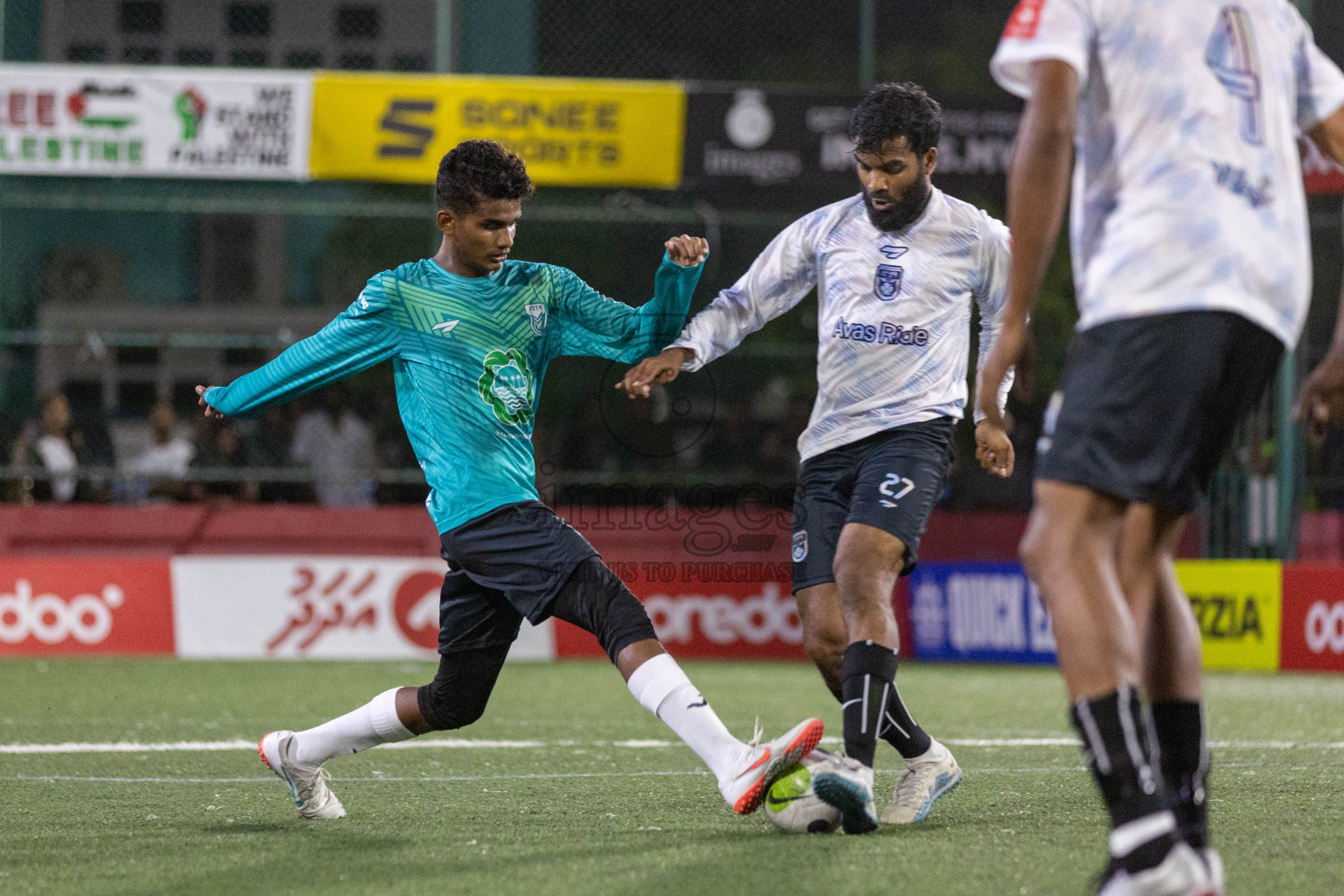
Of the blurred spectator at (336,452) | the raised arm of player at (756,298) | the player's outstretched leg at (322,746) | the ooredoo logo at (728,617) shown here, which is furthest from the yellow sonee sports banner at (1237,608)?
the player's outstretched leg at (322,746)

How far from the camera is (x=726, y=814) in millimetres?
4746

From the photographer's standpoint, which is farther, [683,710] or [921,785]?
[921,785]

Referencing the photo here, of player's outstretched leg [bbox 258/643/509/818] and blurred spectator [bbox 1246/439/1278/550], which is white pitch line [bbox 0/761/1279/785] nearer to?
→ player's outstretched leg [bbox 258/643/509/818]

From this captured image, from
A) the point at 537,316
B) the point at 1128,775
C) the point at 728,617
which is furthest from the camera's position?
the point at 728,617

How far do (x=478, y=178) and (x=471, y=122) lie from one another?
8807 mm

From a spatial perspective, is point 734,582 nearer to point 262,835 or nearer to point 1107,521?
point 262,835

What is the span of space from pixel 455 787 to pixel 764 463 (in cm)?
871

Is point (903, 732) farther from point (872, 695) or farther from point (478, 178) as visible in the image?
point (478, 178)

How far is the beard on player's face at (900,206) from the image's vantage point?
499cm

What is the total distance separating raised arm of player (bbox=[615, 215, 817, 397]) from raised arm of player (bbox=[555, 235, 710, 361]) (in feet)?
0.25

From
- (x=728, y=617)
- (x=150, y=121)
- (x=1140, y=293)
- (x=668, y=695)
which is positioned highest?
(x=150, y=121)

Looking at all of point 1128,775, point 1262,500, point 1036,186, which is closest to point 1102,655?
point 1128,775

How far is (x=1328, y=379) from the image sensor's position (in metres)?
3.28

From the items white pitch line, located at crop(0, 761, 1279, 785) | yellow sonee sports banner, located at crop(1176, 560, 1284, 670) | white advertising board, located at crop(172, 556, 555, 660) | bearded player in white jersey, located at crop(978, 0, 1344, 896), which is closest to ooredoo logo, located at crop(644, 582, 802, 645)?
white advertising board, located at crop(172, 556, 555, 660)
